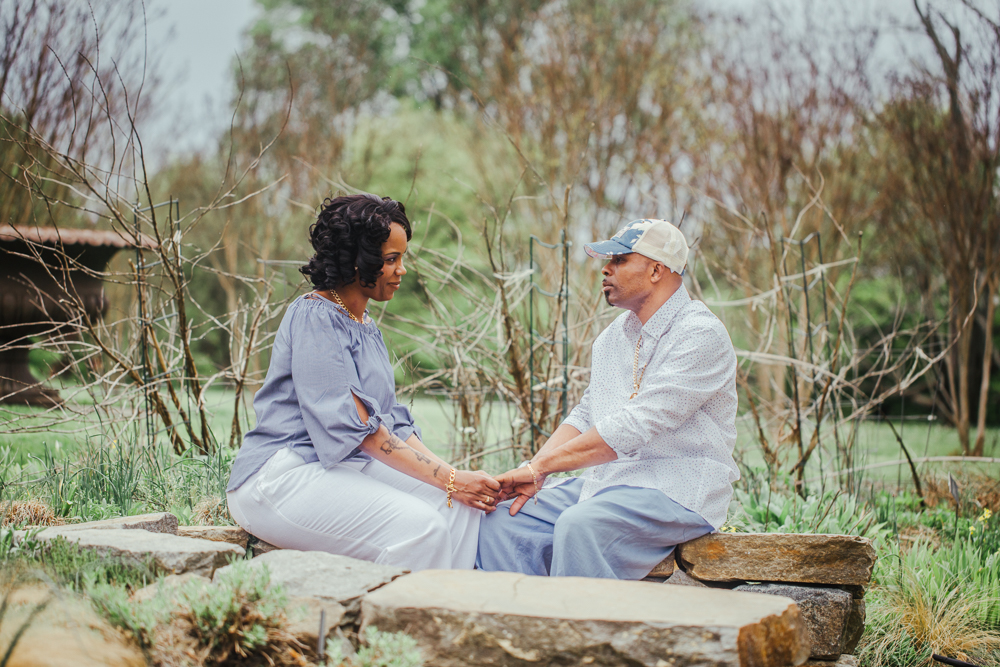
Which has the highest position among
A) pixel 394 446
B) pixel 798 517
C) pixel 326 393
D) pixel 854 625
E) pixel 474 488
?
pixel 326 393

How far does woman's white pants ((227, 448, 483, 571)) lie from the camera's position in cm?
238

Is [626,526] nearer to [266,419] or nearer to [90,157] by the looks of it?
[266,419]

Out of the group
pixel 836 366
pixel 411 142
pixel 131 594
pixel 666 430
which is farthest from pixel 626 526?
pixel 411 142

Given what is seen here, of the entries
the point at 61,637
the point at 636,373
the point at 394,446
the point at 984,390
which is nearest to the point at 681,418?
the point at 636,373

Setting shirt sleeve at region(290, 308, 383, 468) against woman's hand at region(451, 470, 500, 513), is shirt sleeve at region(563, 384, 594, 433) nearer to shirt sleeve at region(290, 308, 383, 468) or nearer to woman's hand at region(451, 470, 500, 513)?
woman's hand at region(451, 470, 500, 513)

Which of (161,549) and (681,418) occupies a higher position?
(681,418)

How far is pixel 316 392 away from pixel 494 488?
2.19 feet

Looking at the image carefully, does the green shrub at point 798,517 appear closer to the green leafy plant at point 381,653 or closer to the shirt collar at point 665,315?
the shirt collar at point 665,315

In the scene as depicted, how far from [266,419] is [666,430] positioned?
4.11 feet

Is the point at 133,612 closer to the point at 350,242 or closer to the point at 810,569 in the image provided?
the point at 350,242

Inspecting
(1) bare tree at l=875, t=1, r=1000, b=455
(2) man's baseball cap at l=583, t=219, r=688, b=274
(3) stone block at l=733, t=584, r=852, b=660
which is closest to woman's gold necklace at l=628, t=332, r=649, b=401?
(2) man's baseball cap at l=583, t=219, r=688, b=274

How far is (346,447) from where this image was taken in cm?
235

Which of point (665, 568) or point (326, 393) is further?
point (665, 568)

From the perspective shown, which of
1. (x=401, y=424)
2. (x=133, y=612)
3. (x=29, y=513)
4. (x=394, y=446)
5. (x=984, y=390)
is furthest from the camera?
(x=984, y=390)
